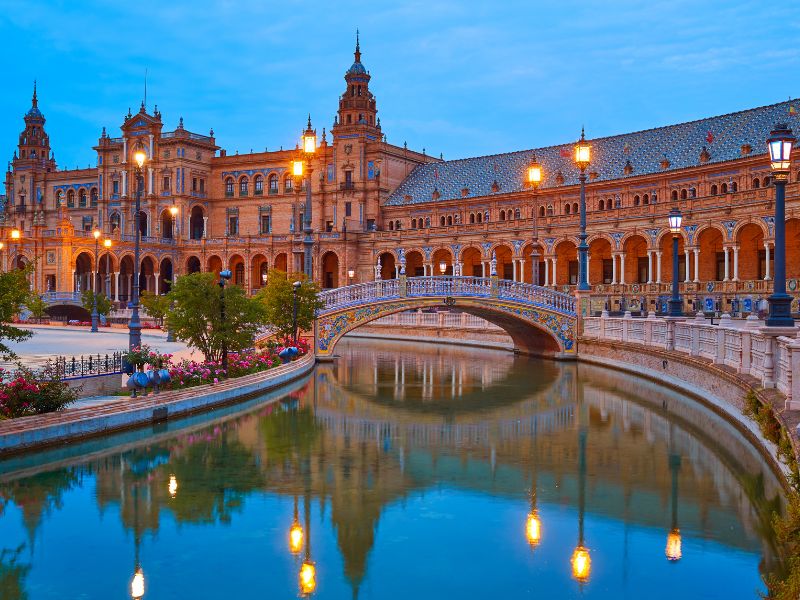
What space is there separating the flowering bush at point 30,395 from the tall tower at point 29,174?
88277 millimetres

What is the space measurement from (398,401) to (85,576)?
1527cm

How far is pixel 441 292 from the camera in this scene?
3550 centimetres

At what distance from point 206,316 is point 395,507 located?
485 inches

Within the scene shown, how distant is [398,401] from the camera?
80.6 ft

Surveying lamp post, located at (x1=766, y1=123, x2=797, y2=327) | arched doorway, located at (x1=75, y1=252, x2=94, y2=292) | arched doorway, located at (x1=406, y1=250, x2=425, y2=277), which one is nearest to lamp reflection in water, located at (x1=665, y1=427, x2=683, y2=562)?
lamp post, located at (x1=766, y1=123, x2=797, y2=327)

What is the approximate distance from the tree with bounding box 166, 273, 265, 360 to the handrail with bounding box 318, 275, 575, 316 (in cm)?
1099

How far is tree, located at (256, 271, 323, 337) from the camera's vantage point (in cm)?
3194

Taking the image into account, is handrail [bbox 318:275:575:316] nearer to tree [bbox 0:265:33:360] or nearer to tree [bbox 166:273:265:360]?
tree [bbox 166:273:265:360]

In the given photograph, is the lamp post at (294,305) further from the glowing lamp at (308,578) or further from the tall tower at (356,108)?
the tall tower at (356,108)

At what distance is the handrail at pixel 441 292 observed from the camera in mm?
35062

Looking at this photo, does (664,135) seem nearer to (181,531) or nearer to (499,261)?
(499,261)

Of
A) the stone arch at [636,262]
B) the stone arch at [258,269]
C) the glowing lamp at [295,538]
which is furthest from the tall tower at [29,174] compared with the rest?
the glowing lamp at [295,538]

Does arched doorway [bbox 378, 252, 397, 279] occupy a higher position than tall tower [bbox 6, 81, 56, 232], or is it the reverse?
tall tower [bbox 6, 81, 56, 232]

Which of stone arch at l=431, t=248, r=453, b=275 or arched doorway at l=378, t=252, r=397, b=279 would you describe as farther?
arched doorway at l=378, t=252, r=397, b=279
